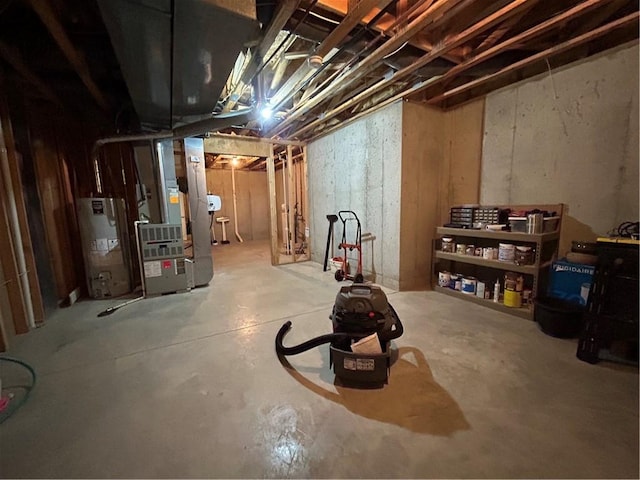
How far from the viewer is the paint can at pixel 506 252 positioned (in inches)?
104

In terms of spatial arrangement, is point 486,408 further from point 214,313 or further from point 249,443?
point 214,313

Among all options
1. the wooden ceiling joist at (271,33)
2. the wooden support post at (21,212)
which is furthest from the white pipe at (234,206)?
the wooden ceiling joist at (271,33)

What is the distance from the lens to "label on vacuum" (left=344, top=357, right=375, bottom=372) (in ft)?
5.11

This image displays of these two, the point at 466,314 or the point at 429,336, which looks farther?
the point at 466,314

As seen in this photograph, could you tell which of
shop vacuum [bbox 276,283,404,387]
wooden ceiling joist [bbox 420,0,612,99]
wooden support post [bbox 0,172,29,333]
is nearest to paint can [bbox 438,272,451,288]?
shop vacuum [bbox 276,283,404,387]

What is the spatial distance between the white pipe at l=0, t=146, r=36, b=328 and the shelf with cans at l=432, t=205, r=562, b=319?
441cm

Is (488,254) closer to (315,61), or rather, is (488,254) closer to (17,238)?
(315,61)

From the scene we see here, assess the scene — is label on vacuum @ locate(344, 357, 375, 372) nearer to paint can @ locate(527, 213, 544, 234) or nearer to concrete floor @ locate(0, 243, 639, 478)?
concrete floor @ locate(0, 243, 639, 478)

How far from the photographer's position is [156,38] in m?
1.59

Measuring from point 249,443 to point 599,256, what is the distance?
2.51 meters

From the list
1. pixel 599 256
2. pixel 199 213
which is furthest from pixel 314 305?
pixel 599 256

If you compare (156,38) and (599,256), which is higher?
(156,38)

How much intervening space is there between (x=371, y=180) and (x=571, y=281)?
2375mm

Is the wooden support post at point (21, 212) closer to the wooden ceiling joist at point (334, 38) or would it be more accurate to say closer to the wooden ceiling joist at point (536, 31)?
the wooden ceiling joist at point (334, 38)
